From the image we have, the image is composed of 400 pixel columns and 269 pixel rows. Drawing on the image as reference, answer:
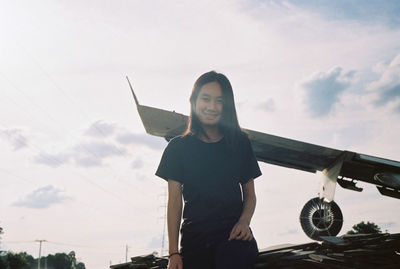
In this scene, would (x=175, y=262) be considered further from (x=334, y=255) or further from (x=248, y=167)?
(x=334, y=255)

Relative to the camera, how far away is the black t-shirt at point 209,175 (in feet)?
9.27

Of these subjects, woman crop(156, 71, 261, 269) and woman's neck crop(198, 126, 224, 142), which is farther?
woman's neck crop(198, 126, 224, 142)

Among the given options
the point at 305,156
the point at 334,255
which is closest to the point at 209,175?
the point at 334,255

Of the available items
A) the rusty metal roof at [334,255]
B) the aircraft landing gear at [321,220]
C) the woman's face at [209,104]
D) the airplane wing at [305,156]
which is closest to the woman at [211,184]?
the woman's face at [209,104]

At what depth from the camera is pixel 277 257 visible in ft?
14.6

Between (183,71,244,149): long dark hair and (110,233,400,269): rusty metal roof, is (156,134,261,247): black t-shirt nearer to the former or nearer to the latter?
(183,71,244,149): long dark hair

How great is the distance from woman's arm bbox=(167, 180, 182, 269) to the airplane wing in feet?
21.5

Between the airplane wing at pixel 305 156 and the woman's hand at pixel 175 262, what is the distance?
6.85 meters

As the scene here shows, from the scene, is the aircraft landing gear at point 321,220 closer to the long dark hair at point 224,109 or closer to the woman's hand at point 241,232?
the long dark hair at point 224,109

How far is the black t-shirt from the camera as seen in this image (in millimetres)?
2826

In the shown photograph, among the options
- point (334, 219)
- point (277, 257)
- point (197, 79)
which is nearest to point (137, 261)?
point (277, 257)

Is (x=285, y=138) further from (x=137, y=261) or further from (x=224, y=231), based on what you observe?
(x=224, y=231)

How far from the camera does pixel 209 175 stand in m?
2.96

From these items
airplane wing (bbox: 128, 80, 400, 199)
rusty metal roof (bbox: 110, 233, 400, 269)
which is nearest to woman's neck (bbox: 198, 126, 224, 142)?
rusty metal roof (bbox: 110, 233, 400, 269)
